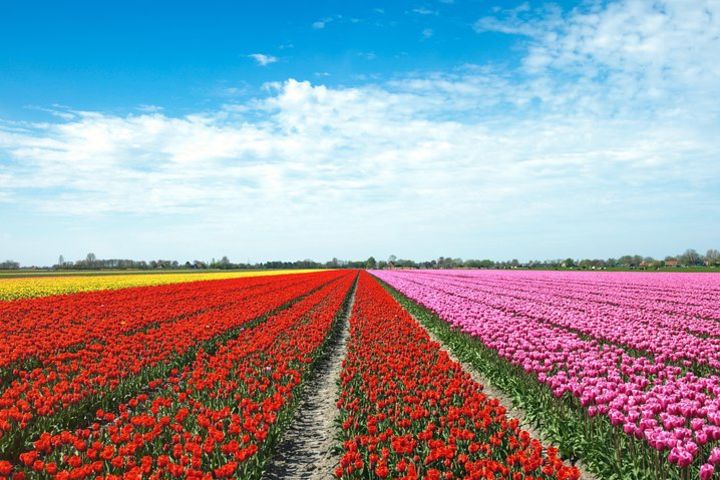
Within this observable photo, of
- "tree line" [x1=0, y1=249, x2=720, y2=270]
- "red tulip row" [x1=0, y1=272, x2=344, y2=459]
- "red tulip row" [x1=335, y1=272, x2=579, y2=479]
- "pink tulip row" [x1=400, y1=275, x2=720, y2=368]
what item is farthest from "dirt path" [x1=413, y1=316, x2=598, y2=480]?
"tree line" [x1=0, y1=249, x2=720, y2=270]

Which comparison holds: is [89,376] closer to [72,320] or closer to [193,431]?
[193,431]

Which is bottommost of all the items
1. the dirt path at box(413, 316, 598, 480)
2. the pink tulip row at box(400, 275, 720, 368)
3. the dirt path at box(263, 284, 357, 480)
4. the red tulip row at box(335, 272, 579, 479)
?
the dirt path at box(263, 284, 357, 480)

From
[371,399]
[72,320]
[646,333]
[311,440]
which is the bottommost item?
[311,440]

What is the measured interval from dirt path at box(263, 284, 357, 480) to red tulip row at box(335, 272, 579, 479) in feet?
1.41

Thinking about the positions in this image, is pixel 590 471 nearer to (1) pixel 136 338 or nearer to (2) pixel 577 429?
(2) pixel 577 429

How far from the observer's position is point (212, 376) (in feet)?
26.8

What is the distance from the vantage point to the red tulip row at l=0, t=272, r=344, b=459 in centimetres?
626

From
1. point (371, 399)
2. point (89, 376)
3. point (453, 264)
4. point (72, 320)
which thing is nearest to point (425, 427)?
point (371, 399)

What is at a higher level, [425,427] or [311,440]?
[425,427]

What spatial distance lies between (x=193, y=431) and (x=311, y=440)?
5.81 feet

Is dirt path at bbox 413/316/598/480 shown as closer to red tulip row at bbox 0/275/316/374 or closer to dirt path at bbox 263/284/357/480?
dirt path at bbox 263/284/357/480

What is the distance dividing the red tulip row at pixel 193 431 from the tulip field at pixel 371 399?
3 centimetres

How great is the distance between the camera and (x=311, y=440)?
727 cm

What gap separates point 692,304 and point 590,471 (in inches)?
792
